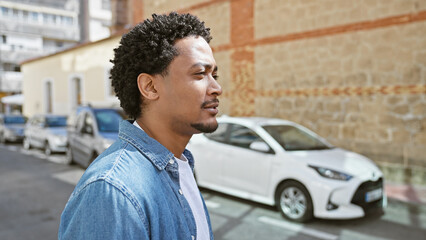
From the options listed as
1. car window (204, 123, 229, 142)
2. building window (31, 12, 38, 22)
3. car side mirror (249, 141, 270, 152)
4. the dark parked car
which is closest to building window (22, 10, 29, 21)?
building window (31, 12, 38, 22)

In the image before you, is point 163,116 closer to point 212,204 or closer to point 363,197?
point 363,197

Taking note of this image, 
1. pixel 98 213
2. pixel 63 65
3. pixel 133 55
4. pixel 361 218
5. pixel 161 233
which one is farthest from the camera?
pixel 63 65

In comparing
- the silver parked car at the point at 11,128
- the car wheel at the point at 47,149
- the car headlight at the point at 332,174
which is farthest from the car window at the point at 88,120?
the silver parked car at the point at 11,128

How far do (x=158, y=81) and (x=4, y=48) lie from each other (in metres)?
42.4

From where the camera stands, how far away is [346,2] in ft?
30.0

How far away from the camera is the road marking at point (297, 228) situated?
468 cm

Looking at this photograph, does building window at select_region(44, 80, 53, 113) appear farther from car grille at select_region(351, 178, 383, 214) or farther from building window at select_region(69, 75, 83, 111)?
car grille at select_region(351, 178, 383, 214)

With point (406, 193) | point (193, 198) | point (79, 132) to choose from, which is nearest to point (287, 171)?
point (406, 193)

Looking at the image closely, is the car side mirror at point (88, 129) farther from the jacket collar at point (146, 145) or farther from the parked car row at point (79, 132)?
the jacket collar at point (146, 145)

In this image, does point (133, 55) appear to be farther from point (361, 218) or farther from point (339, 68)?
point (339, 68)

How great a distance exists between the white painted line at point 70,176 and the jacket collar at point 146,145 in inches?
290

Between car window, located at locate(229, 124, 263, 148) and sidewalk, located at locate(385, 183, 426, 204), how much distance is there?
2988 mm

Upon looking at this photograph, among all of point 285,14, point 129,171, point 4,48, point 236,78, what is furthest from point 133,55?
point 4,48

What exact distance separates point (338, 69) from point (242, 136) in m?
4.45
